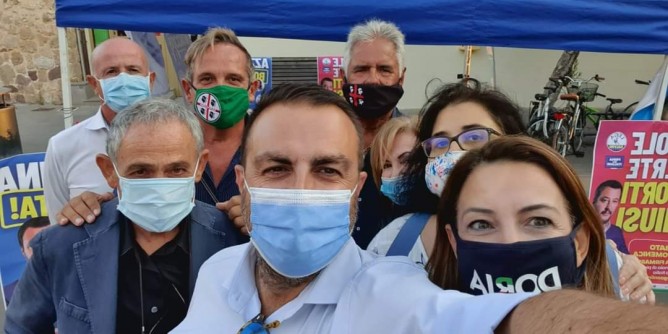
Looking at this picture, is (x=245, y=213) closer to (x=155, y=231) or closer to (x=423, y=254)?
(x=155, y=231)

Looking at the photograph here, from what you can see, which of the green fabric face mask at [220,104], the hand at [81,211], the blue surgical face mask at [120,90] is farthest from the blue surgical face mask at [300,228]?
the blue surgical face mask at [120,90]

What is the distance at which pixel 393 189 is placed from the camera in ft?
7.20

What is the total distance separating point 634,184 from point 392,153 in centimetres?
209

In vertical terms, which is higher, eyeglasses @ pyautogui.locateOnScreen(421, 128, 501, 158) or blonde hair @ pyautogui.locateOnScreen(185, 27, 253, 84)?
blonde hair @ pyautogui.locateOnScreen(185, 27, 253, 84)

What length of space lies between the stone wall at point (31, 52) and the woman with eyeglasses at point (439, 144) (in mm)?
11973

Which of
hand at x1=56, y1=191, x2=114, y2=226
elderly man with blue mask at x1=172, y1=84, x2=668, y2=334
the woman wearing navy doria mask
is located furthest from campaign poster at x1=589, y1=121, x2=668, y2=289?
hand at x1=56, y1=191, x2=114, y2=226

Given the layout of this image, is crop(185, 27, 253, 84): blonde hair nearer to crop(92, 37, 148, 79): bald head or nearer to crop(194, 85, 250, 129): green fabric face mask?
crop(194, 85, 250, 129): green fabric face mask

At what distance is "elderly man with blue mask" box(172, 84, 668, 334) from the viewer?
119 cm

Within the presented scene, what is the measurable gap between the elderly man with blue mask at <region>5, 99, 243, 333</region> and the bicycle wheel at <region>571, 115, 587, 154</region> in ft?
25.3

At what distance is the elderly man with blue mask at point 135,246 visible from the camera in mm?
1645

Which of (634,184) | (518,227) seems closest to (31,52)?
(634,184)

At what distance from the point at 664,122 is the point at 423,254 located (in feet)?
8.28

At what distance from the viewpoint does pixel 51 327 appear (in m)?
1.77

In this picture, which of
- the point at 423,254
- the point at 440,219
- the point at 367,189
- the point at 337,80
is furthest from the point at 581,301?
the point at 337,80
